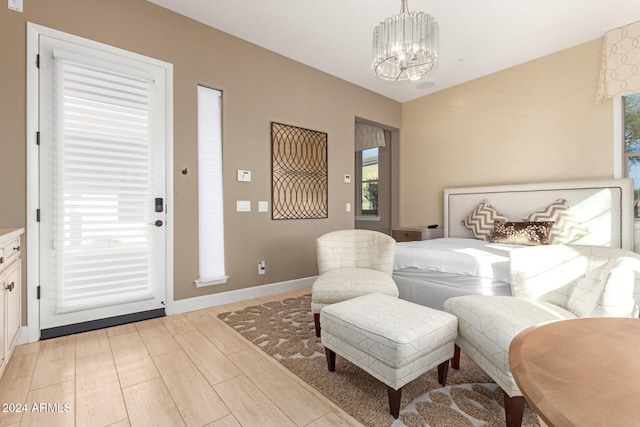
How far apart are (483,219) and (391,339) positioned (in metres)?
3.06

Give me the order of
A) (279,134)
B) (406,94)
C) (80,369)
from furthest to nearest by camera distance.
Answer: (406,94), (279,134), (80,369)

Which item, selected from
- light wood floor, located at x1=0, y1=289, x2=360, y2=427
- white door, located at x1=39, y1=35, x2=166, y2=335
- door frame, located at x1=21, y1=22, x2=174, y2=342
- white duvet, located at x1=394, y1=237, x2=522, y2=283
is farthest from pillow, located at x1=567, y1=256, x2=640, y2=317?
door frame, located at x1=21, y1=22, x2=174, y2=342

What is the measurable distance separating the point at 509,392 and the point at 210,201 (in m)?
2.83

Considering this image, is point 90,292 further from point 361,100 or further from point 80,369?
point 361,100

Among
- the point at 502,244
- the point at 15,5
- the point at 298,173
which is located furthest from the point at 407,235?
the point at 15,5

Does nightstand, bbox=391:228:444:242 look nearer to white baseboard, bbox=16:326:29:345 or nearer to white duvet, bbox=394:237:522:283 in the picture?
white duvet, bbox=394:237:522:283

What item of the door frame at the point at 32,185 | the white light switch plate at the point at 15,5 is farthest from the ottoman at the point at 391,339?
the white light switch plate at the point at 15,5

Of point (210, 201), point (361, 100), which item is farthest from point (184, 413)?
point (361, 100)

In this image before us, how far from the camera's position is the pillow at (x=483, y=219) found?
3719 millimetres

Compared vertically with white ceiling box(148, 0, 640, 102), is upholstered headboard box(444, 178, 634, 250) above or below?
below

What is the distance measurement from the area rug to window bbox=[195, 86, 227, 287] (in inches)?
39.1

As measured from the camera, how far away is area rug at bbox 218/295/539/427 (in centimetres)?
139

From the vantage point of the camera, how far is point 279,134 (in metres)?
3.57

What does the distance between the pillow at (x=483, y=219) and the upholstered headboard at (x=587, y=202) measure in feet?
0.37
